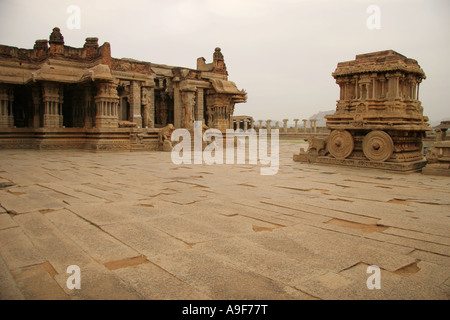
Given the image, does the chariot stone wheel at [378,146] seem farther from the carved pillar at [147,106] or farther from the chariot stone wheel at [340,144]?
the carved pillar at [147,106]

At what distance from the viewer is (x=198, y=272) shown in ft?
8.25

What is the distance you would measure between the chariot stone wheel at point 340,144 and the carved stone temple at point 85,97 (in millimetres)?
9286

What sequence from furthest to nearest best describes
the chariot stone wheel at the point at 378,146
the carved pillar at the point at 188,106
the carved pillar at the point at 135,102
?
the carved pillar at the point at 188,106
the carved pillar at the point at 135,102
the chariot stone wheel at the point at 378,146

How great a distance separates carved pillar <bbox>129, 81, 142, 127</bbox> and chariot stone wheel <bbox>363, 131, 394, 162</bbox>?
45.8ft

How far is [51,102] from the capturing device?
620 inches

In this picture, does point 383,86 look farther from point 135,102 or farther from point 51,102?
point 51,102

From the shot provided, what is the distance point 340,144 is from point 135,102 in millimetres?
13385

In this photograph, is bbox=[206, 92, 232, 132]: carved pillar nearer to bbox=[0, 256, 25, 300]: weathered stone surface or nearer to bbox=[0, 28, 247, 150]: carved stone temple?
bbox=[0, 28, 247, 150]: carved stone temple

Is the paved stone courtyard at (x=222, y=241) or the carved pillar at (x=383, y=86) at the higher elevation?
the carved pillar at (x=383, y=86)

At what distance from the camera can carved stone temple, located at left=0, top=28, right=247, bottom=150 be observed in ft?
50.3

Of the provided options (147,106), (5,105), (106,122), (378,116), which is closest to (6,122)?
(5,105)

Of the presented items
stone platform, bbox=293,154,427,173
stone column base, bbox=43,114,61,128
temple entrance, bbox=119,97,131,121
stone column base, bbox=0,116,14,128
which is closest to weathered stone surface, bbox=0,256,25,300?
stone platform, bbox=293,154,427,173

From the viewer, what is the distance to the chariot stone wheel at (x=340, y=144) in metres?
9.53

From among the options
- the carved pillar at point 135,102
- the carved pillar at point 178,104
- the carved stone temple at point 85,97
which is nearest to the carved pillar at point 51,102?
the carved stone temple at point 85,97
